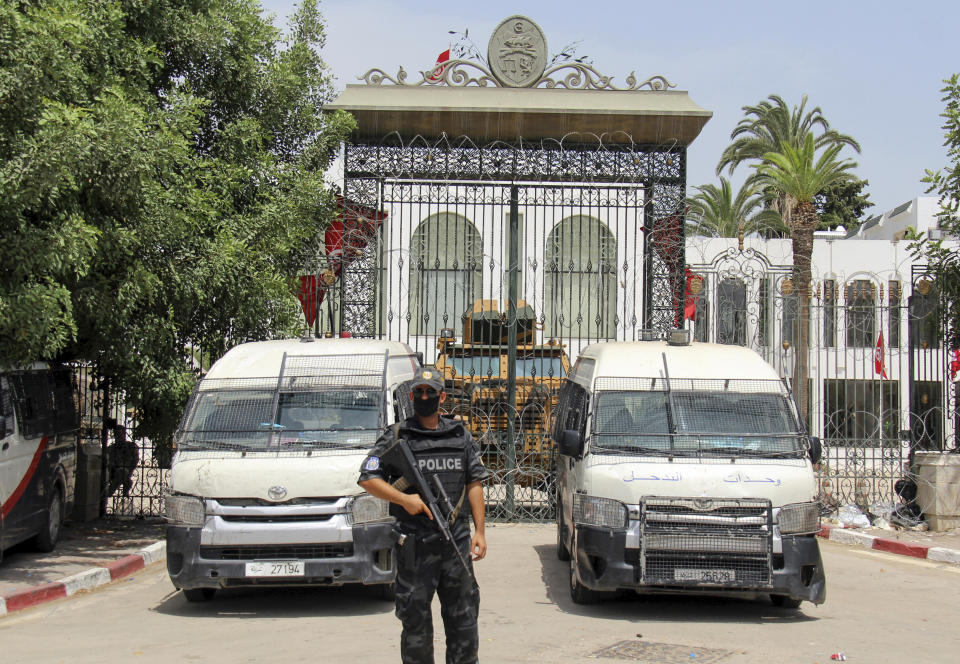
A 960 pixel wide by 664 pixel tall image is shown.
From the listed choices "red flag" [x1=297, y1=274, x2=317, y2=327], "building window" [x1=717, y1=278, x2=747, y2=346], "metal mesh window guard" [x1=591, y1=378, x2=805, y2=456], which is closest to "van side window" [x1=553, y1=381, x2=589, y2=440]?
"metal mesh window guard" [x1=591, y1=378, x2=805, y2=456]

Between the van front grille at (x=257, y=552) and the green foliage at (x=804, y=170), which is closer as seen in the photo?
the van front grille at (x=257, y=552)

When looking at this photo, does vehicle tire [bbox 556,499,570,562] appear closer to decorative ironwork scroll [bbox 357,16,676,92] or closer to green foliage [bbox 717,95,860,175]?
decorative ironwork scroll [bbox 357,16,676,92]

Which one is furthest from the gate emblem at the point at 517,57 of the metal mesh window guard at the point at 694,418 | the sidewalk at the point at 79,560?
the sidewalk at the point at 79,560

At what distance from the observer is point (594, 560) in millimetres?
8148

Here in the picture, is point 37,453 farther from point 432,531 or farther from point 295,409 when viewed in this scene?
point 432,531

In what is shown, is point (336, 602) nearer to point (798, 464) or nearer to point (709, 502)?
point (709, 502)

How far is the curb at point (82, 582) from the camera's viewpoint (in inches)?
354

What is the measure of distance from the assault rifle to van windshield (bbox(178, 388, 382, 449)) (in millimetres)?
3167

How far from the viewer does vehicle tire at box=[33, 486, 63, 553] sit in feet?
37.0

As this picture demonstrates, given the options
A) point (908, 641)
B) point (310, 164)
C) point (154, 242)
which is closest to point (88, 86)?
point (154, 242)

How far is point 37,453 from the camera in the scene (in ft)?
35.9

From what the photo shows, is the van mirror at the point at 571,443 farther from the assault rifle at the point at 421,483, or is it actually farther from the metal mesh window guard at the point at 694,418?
the assault rifle at the point at 421,483

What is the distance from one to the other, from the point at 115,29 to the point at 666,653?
871 centimetres

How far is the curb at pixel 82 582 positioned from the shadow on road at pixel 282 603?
1004 millimetres
